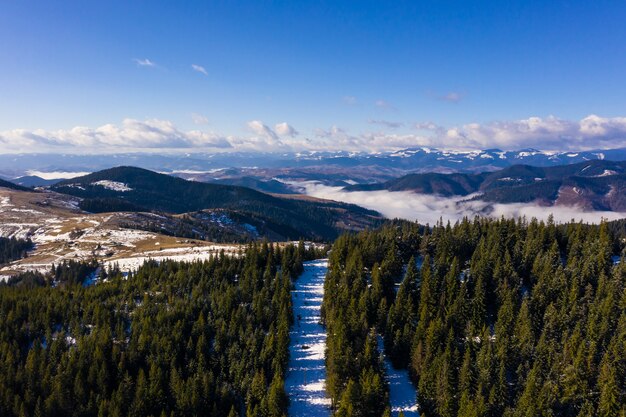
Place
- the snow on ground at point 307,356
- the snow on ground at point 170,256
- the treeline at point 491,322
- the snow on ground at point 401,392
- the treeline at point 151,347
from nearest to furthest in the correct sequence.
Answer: the treeline at point 491,322 < the snow on ground at point 401,392 < the treeline at point 151,347 < the snow on ground at point 307,356 < the snow on ground at point 170,256

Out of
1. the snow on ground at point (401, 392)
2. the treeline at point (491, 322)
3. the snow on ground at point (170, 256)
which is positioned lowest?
the snow on ground at point (401, 392)

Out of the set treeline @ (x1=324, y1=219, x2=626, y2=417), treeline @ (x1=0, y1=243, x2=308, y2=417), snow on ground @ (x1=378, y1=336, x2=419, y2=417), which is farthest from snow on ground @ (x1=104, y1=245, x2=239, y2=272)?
snow on ground @ (x1=378, y1=336, x2=419, y2=417)

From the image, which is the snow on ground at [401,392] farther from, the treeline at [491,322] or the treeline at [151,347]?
the treeline at [151,347]

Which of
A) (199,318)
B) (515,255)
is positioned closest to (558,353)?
(515,255)

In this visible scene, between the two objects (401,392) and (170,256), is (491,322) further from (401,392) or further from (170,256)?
(170,256)

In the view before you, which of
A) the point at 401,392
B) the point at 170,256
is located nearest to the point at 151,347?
the point at 401,392

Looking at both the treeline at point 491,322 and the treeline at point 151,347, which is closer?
the treeline at point 491,322

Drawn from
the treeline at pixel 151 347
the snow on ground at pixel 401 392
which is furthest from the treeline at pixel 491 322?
the treeline at pixel 151 347

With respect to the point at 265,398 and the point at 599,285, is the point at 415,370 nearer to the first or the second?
the point at 265,398
